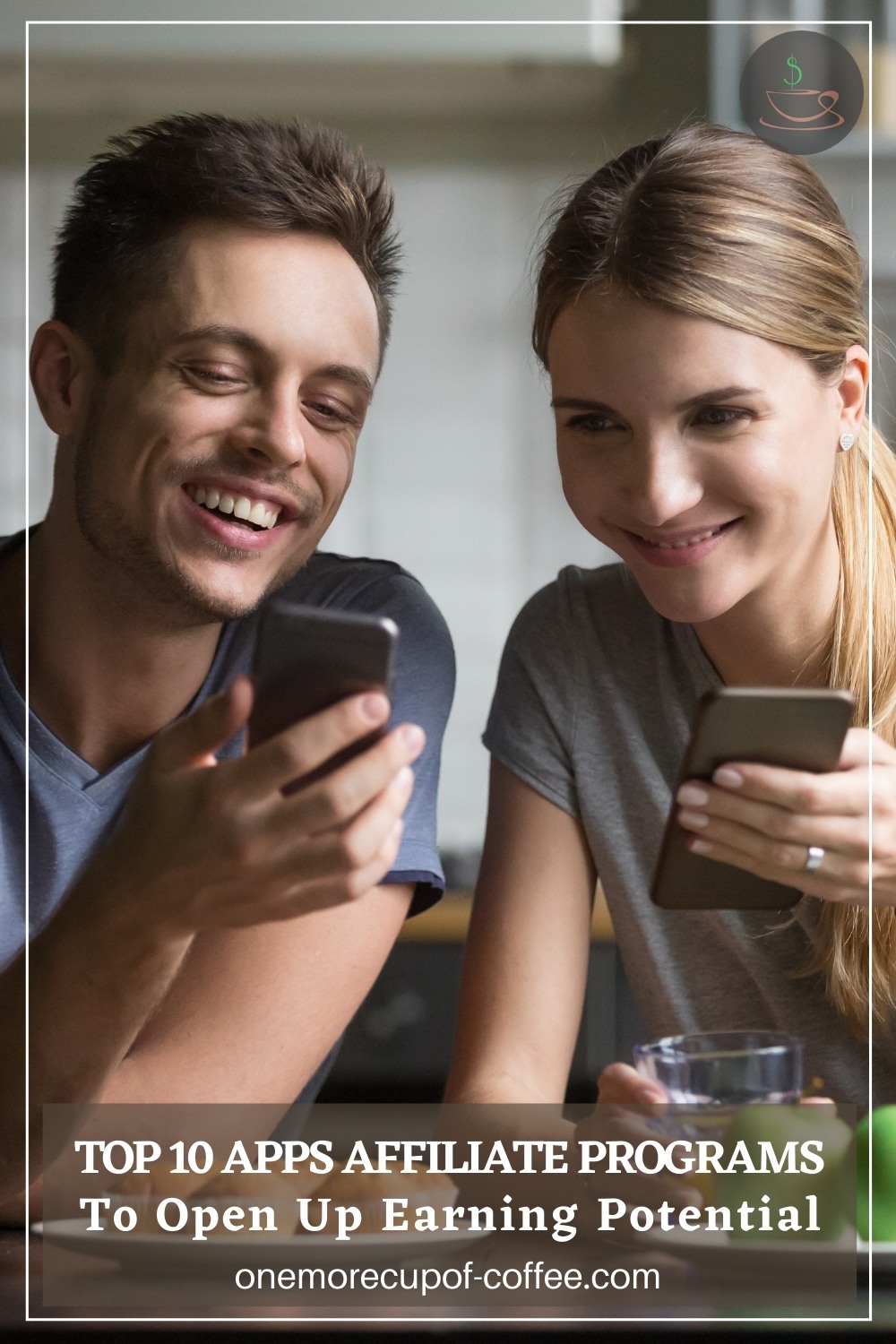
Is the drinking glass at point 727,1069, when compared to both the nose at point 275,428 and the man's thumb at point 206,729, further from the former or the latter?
the nose at point 275,428

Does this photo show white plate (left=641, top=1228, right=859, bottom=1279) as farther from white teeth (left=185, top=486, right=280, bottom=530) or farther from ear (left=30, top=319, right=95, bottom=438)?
ear (left=30, top=319, right=95, bottom=438)

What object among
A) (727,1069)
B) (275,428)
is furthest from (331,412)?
(727,1069)

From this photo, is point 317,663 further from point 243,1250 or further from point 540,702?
point 540,702

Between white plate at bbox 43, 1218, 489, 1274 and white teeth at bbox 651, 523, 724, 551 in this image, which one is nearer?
white plate at bbox 43, 1218, 489, 1274

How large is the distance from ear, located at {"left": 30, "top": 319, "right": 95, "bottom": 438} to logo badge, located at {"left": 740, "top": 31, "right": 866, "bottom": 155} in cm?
41

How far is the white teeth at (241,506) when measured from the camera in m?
0.70

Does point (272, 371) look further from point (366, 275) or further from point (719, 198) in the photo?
point (719, 198)

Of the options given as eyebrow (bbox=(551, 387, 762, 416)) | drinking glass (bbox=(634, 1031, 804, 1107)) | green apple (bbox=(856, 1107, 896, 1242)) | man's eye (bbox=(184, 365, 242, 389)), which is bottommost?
green apple (bbox=(856, 1107, 896, 1242))

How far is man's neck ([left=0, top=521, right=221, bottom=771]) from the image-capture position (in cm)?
77


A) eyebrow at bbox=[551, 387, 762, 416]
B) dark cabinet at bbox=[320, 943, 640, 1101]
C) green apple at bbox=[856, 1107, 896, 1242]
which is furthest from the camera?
dark cabinet at bbox=[320, 943, 640, 1101]

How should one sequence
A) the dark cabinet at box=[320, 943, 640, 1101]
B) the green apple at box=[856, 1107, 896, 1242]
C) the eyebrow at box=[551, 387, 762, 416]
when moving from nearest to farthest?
the green apple at box=[856, 1107, 896, 1242], the eyebrow at box=[551, 387, 762, 416], the dark cabinet at box=[320, 943, 640, 1101]

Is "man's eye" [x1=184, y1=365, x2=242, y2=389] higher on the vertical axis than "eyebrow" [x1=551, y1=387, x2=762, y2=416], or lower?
higher

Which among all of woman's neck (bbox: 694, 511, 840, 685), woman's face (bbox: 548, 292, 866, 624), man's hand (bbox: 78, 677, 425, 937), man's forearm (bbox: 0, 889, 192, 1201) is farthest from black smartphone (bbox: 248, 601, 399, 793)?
woman's neck (bbox: 694, 511, 840, 685)

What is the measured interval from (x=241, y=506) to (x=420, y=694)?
152 millimetres
